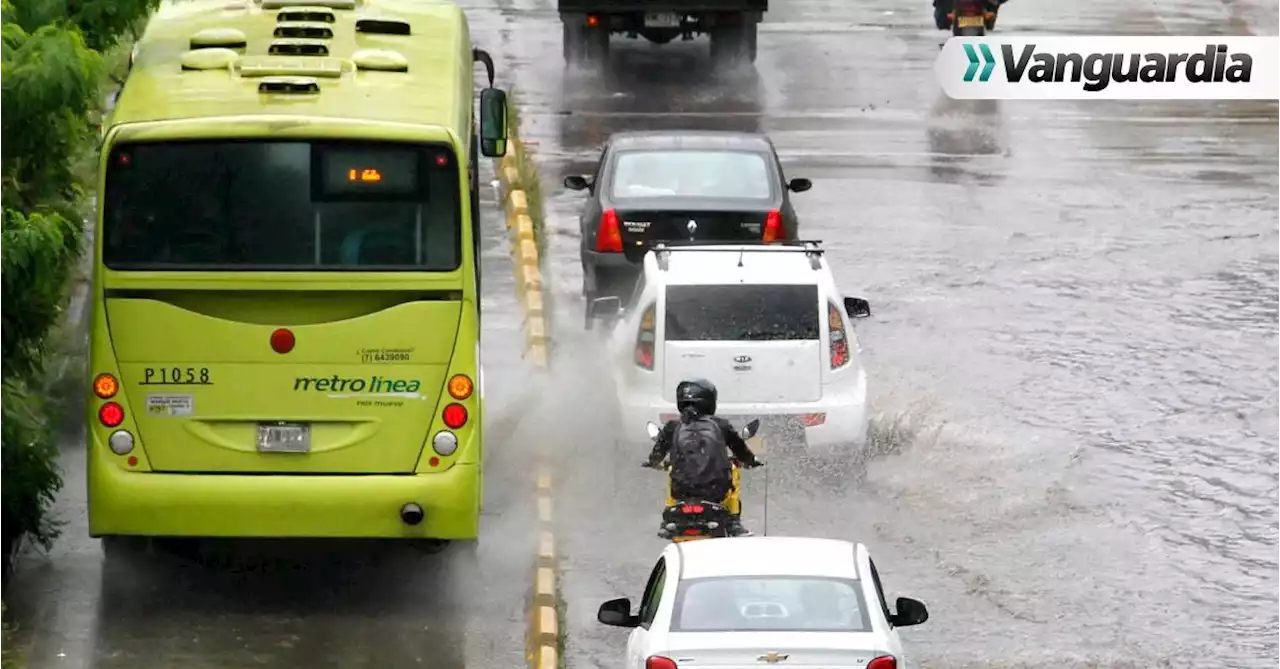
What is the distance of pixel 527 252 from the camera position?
2292 centimetres

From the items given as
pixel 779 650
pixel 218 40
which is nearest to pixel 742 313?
pixel 218 40

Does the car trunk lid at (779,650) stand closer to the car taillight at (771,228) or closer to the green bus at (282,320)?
the green bus at (282,320)

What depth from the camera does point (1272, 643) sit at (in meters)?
13.8

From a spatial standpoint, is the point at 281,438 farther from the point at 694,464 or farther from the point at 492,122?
the point at 492,122

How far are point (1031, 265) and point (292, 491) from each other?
462 inches

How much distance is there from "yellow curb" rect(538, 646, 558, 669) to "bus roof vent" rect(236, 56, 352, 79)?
11.7 feet

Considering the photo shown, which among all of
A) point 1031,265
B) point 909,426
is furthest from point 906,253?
point 909,426

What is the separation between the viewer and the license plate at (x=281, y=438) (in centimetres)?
1345

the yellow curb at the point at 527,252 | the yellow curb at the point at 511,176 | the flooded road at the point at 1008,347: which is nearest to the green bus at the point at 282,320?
the flooded road at the point at 1008,347

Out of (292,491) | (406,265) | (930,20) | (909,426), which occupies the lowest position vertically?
(930,20)

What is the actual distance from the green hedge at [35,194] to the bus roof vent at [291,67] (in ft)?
2.98

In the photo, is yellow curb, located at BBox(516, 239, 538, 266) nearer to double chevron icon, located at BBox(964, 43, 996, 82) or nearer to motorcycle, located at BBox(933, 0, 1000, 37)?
double chevron icon, located at BBox(964, 43, 996, 82)

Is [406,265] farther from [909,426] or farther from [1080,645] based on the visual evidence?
[909,426]

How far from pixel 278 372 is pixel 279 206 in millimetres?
932
